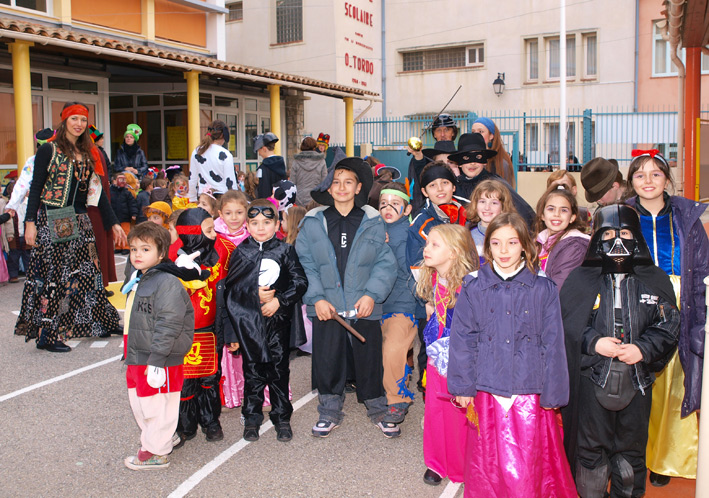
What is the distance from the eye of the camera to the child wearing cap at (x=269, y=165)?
8.45 m

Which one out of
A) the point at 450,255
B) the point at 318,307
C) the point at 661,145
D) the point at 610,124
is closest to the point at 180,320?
the point at 318,307

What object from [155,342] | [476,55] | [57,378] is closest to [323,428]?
[155,342]

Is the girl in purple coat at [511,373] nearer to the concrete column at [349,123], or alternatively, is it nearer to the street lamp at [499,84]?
the concrete column at [349,123]

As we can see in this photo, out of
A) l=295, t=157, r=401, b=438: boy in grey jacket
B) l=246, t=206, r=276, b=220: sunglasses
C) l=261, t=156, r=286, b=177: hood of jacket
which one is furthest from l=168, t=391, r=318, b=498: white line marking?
l=261, t=156, r=286, b=177: hood of jacket

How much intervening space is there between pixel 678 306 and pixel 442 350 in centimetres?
128

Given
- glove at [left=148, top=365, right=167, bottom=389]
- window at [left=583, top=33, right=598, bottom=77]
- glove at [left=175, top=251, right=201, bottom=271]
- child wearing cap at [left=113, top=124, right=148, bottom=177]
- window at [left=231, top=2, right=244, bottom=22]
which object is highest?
window at [left=231, top=2, right=244, bottom=22]

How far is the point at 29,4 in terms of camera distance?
41.0ft

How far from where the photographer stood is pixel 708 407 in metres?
2.75

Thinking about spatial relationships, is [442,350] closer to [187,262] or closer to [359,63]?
[187,262]

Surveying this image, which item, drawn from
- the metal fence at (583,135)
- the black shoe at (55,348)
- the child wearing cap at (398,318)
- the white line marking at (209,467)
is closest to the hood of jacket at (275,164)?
the black shoe at (55,348)

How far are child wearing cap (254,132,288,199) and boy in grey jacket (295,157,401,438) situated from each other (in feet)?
12.9

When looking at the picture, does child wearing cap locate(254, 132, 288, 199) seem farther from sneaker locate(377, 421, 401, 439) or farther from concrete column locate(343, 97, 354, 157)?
concrete column locate(343, 97, 354, 157)

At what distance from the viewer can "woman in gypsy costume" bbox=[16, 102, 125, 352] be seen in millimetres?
6105

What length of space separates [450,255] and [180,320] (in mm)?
1643
